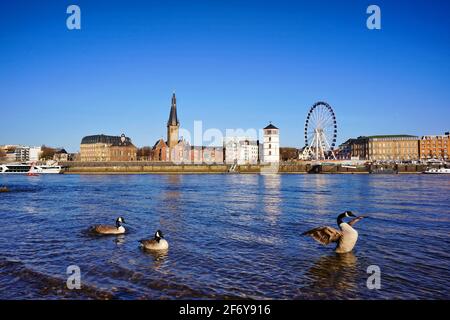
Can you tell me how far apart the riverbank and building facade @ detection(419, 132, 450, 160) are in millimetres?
47330

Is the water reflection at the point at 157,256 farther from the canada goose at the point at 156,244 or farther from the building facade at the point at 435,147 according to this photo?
the building facade at the point at 435,147

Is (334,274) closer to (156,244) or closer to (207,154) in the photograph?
(156,244)

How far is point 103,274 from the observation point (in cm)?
1045

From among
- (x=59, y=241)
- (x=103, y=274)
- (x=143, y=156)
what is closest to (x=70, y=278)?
(x=103, y=274)

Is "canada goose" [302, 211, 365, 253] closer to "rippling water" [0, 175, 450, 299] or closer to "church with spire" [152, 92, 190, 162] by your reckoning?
"rippling water" [0, 175, 450, 299]

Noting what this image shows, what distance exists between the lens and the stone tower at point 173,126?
152750 mm

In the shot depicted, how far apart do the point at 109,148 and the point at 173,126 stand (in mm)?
48409

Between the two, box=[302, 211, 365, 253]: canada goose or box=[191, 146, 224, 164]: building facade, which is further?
box=[191, 146, 224, 164]: building facade

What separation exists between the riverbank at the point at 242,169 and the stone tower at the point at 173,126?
Result: 71.9ft

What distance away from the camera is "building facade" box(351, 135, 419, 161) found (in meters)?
169

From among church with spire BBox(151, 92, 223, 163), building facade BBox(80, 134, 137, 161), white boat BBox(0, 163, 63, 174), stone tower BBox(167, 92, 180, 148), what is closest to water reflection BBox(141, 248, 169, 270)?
white boat BBox(0, 163, 63, 174)

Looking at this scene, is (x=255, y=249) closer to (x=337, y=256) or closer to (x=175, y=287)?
(x=337, y=256)

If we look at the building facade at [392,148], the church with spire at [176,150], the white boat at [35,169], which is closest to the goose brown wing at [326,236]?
the white boat at [35,169]

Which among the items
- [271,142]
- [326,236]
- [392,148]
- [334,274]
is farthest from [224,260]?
[392,148]
